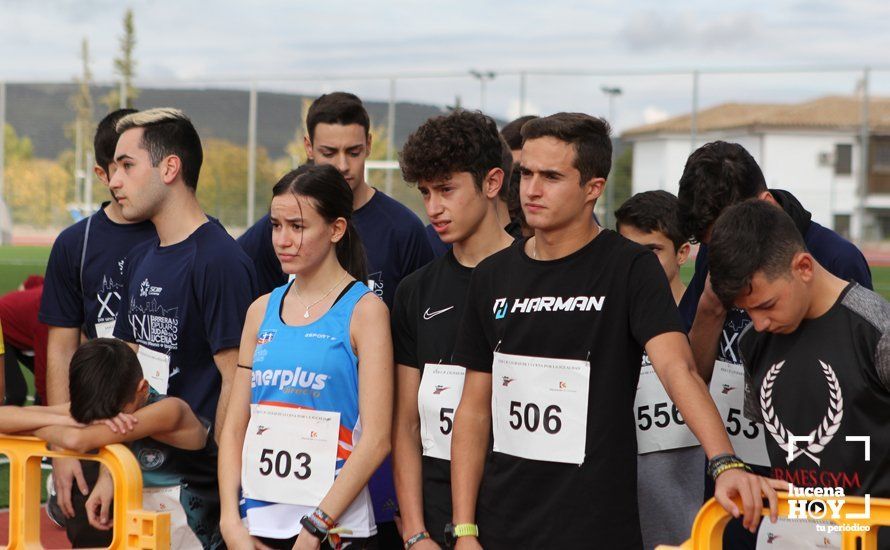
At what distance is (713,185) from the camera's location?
3.33 metres

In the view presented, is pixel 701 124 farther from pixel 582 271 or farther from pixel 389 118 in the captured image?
pixel 582 271

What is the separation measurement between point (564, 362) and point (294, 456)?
0.88 m

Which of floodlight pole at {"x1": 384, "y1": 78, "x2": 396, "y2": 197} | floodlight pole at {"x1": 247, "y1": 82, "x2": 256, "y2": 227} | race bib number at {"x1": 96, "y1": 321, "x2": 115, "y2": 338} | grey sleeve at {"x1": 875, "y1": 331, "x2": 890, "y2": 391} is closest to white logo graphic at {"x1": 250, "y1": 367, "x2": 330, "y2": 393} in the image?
race bib number at {"x1": 96, "y1": 321, "x2": 115, "y2": 338}

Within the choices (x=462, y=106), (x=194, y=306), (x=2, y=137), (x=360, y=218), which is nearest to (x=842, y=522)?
(x=194, y=306)

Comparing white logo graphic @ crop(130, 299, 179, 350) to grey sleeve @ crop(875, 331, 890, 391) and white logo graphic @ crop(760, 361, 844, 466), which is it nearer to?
white logo graphic @ crop(760, 361, 844, 466)

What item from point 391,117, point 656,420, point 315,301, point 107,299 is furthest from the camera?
point 391,117

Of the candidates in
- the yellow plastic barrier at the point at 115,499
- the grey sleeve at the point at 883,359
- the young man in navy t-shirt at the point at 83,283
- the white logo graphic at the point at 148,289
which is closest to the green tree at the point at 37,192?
the young man in navy t-shirt at the point at 83,283

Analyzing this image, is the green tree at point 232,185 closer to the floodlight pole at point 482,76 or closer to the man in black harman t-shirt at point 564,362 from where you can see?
the floodlight pole at point 482,76

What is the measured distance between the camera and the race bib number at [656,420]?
3.81 meters

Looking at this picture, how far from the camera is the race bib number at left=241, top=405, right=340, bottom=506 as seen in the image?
3.25m

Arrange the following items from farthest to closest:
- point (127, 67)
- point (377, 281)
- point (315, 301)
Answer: point (127, 67), point (377, 281), point (315, 301)

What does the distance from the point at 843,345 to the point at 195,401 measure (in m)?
2.19

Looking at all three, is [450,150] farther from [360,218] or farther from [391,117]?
[391,117]

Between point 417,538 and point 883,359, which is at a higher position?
point 883,359
